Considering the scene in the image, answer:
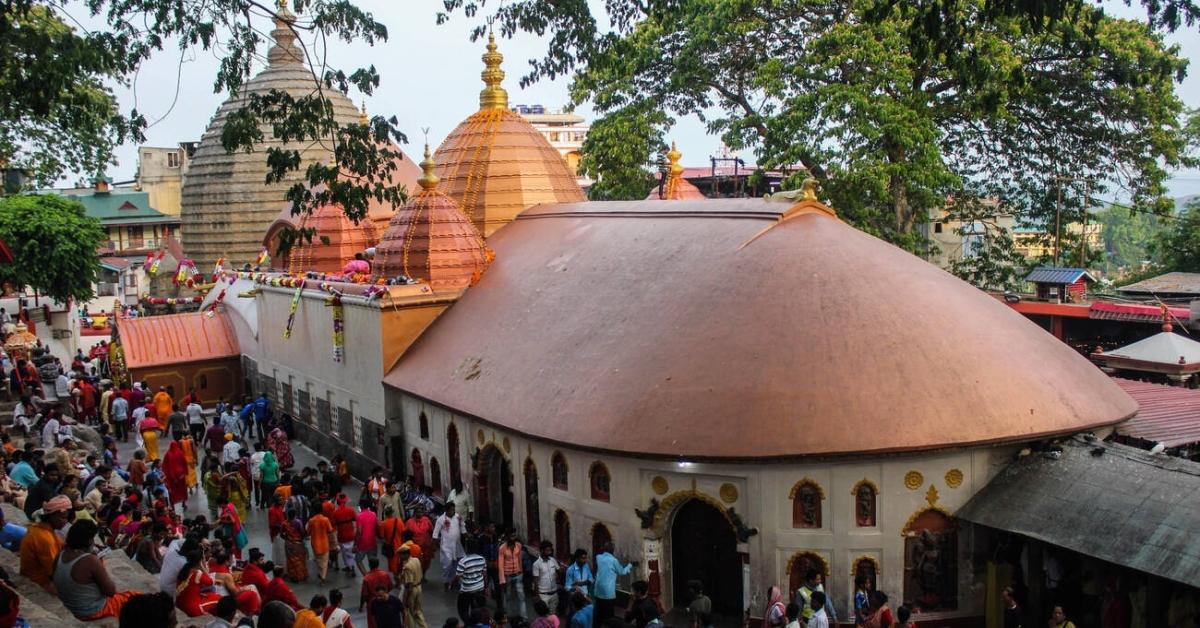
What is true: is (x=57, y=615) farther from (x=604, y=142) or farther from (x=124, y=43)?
(x=604, y=142)

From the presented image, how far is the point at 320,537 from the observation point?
1659 cm

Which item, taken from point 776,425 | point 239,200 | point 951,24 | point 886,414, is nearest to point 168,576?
point 776,425

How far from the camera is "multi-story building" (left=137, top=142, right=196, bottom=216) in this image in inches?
2766

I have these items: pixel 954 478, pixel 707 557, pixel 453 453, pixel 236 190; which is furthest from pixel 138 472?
pixel 236 190

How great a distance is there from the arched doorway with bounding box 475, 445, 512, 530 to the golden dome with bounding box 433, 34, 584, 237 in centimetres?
865

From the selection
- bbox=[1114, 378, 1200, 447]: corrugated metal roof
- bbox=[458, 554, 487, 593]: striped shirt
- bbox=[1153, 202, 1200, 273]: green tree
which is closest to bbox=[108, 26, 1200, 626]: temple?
bbox=[1114, 378, 1200, 447]: corrugated metal roof

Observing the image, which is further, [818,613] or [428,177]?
[428,177]

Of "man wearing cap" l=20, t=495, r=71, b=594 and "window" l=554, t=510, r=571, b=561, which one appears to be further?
"window" l=554, t=510, r=571, b=561

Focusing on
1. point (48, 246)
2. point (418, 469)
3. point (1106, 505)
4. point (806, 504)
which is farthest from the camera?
point (48, 246)

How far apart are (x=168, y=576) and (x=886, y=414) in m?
8.85

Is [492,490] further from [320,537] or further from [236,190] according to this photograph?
[236,190]

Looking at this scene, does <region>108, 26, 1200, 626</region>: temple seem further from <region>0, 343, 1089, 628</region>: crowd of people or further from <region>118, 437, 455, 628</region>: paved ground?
<region>118, 437, 455, 628</region>: paved ground

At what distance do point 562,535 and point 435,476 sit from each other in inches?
183

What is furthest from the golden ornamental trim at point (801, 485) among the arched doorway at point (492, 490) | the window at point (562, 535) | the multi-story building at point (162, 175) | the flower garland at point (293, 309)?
the multi-story building at point (162, 175)
